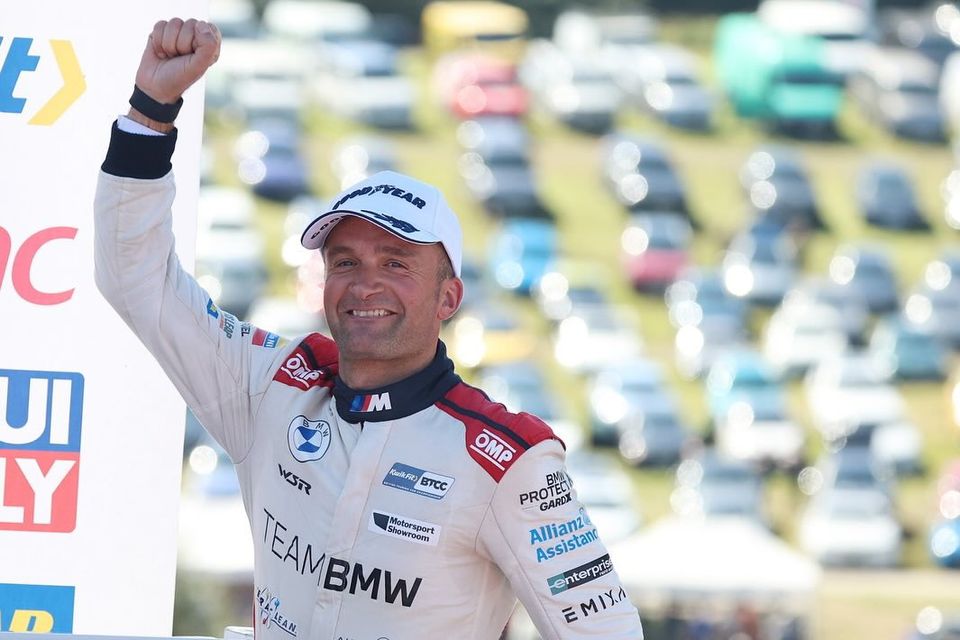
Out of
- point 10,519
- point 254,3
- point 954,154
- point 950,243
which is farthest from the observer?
point 254,3

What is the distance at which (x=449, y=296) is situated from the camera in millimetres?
2787

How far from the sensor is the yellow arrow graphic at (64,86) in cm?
332

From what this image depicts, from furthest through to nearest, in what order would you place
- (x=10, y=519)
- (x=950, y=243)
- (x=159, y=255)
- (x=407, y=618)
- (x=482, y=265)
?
(x=950, y=243)
(x=482, y=265)
(x=10, y=519)
(x=159, y=255)
(x=407, y=618)

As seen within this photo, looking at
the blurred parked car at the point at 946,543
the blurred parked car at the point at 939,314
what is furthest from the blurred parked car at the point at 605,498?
the blurred parked car at the point at 939,314

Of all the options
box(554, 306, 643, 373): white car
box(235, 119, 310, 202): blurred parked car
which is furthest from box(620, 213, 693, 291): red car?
box(235, 119, 310, 202): blurred parked car

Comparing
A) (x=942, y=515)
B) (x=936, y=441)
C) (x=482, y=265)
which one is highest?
(x=482, y=265)

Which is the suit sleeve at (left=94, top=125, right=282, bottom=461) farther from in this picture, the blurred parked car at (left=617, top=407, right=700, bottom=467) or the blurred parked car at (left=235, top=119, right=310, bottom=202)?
the blurred parked car at (left=235, top=119, right=310, bottom=202)

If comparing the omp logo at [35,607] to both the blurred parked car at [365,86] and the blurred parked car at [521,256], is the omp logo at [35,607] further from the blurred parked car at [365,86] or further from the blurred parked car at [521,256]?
the blurred parked car at [365,86]

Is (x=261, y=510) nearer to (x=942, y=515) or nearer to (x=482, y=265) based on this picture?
(x=942, y=515)

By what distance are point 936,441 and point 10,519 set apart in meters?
19.3

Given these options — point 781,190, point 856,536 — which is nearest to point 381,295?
point 856,536

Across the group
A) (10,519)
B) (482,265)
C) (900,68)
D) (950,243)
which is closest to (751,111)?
(900,68)

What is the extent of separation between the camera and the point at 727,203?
2608cm

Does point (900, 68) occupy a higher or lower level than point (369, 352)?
higher
